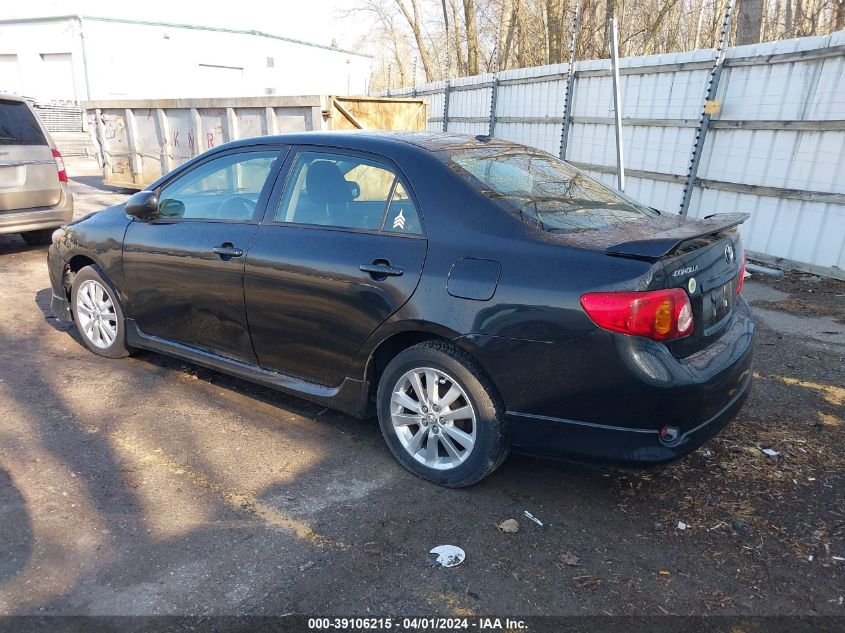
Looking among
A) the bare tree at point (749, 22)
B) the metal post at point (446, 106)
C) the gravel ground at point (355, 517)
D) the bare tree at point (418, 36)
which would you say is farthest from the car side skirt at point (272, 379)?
the bare tree at point (418, 36)

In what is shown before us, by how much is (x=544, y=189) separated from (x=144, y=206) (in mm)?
2536

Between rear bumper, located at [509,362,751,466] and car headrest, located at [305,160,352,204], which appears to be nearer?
rear bumper, located at [509,362,751,466]

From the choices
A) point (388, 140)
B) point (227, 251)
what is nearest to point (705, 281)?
point (388, 140)

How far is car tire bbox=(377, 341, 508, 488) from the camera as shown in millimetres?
2969

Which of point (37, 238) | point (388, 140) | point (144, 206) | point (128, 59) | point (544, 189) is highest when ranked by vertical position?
point (128, 59)

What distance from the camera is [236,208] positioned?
3.90 m

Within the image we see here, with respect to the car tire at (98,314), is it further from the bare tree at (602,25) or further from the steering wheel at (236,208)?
the bare tree at (602,25)

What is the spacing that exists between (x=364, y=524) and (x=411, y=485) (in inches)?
15.5

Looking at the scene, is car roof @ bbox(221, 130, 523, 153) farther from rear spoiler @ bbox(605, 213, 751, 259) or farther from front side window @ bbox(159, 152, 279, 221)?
rear spoiler @ bbox(605, 213, 751, 259)

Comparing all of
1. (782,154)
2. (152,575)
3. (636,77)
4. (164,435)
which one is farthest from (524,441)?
(636,77)

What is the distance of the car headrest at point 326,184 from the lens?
3533 mm

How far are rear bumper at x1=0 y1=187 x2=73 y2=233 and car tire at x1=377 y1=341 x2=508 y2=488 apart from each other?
636cm

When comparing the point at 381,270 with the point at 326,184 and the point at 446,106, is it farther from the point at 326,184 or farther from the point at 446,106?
the point at 446,106

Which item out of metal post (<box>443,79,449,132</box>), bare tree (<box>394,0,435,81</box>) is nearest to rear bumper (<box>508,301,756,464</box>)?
metal post (<box>443,79,449,132</box>)
